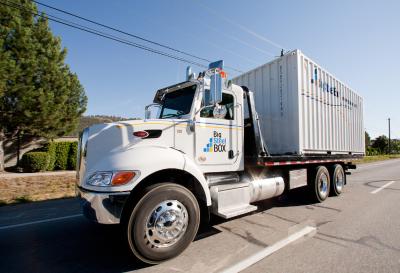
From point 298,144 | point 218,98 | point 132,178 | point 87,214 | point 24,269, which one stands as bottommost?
point 24,269

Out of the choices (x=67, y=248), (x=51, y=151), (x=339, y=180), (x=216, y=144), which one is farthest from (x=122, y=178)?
(x=51, y=151)

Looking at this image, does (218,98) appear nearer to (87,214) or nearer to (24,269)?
(87,214)

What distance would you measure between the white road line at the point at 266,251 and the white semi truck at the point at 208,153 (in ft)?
2.43

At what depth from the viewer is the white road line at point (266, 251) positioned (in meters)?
3.10

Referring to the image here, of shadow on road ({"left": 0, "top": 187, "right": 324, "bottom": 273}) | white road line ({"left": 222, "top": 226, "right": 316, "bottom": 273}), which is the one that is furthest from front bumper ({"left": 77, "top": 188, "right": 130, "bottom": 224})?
white road line ({"left": 222, "top": 226, "right": 316, "bottom": 273})

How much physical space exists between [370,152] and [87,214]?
68.1m

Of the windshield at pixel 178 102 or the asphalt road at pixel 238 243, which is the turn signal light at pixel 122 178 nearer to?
the asphalt road at pixel 238 243

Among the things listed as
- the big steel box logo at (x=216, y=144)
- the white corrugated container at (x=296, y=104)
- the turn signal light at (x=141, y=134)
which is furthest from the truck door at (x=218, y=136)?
the white corrugated container at (x=296, y=104)

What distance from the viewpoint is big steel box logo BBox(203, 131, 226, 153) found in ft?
14.6

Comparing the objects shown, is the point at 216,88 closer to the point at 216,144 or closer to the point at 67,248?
the point at 216,144

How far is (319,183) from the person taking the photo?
6.86 m

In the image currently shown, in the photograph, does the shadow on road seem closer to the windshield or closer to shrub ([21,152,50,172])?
the windshield

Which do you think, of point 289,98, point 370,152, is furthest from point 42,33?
point 370,152

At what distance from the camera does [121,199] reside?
3.19 m
